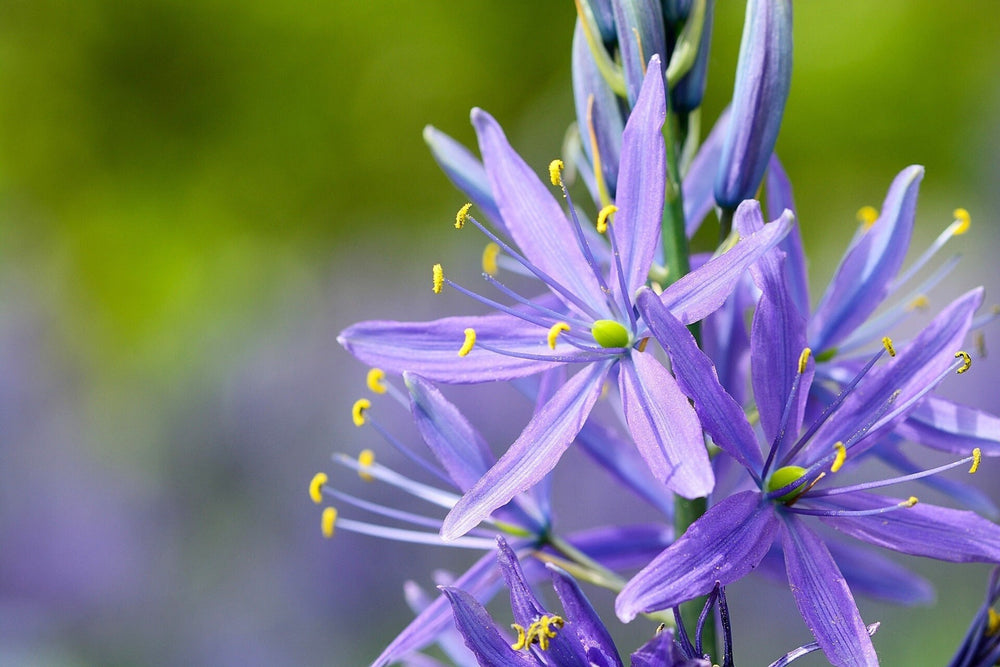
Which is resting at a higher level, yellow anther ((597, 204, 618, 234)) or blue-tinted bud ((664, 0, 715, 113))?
blue-tinted bud ((664, 0, 715, 113))

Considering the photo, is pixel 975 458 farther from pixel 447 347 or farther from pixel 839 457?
pixel 447 347

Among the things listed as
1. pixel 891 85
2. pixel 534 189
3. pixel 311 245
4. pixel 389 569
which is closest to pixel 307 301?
pixel 311 245

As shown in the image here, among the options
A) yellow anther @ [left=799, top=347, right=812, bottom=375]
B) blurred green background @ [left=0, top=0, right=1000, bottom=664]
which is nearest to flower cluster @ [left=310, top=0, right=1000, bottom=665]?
yellow anther @ [left=799, top=347, right=812, bottom=375]

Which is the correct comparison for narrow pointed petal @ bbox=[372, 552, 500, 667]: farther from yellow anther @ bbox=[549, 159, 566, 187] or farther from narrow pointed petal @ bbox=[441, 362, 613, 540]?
yellow anther @ bbox=[549, 159, 566, 187]

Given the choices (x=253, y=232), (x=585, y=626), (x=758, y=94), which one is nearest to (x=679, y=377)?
(x=585, y=626)

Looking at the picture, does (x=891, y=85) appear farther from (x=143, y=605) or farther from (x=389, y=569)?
(x=143, y=605)

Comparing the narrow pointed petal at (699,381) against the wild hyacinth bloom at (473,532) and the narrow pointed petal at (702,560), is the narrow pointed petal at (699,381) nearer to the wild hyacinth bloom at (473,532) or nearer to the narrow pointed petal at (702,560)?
the narrow pointed petal at (702,560)
